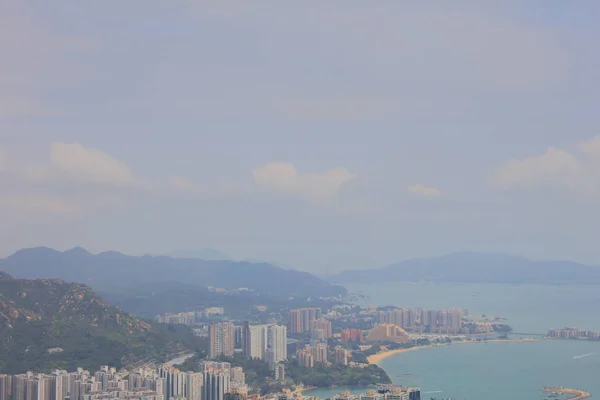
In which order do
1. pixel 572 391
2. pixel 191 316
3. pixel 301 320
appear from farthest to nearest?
pixel 191 316 → pixel 301 320 → pixel 572 391

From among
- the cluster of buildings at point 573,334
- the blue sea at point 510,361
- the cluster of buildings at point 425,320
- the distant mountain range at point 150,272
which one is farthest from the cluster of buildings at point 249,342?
the distant mountain range at point 150,272

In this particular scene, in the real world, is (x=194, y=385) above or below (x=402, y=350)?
below

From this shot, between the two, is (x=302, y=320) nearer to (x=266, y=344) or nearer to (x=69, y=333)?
(x=266, y=344)

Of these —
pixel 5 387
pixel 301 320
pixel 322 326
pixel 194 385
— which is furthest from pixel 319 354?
pixel 301 320

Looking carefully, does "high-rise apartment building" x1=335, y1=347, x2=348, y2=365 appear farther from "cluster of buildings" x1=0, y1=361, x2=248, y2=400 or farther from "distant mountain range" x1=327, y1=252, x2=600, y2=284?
"distant mountain range" x1=327, y1=252, x2=600, y2=284

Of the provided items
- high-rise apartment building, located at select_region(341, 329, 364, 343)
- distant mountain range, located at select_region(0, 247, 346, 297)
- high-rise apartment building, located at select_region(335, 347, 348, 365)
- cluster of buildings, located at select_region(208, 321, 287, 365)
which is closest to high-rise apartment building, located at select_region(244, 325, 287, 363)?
cluster of buildings, located at select_region(208, 321, 287, 365)

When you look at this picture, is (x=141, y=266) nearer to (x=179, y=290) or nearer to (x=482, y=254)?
(x=179, y=290)

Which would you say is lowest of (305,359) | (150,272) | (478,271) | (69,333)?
(305,359)
